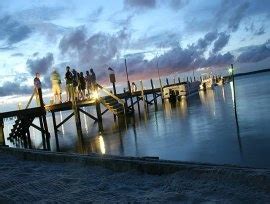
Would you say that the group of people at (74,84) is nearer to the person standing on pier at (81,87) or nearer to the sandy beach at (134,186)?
the person standing on pier at (81,87)

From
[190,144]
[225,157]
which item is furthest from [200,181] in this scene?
[190,144]

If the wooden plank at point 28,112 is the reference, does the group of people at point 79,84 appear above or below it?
above

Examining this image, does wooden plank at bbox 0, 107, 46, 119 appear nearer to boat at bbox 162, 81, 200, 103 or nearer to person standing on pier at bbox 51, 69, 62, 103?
person standing on pier at bbox 51, 69, 62, 103

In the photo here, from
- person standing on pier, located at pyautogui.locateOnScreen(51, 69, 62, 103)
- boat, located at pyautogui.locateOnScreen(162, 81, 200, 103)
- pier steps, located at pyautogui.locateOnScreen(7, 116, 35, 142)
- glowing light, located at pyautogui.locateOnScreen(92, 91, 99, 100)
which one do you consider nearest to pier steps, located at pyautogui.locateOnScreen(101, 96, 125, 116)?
glowing light, located at pyautogui.locateOnScreen(92, 91, 99, 100)

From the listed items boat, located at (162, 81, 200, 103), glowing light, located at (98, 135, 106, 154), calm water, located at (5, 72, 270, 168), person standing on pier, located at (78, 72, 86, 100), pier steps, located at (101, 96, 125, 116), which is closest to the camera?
calm water, located at (5, 72, 270, 168)

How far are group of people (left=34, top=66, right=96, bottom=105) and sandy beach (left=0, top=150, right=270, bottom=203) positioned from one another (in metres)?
17.4

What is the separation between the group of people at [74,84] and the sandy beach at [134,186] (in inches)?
685

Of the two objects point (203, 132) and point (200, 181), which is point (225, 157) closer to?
point (203, 132)

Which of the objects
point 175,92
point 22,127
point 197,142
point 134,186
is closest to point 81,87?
point 22,127

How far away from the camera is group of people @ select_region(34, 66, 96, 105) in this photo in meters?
24.8

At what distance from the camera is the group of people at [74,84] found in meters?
24.8

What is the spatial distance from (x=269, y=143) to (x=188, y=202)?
9.31 meters

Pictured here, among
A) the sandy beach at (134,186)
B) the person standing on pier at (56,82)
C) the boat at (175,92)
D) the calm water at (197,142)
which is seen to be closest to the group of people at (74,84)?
the person standing on pier at (56,82)

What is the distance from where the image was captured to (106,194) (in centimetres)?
578
